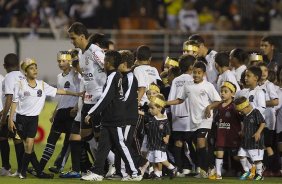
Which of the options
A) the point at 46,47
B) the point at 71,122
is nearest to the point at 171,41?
the point at 46,47

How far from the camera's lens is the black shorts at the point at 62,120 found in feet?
58.3

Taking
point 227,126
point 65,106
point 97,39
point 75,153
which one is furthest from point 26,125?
point 227,126

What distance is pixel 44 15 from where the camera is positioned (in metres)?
31.6

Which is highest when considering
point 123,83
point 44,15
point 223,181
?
point 44,15

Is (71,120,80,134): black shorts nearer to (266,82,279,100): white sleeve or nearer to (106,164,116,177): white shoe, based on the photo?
(106,164,116,177): white shoe

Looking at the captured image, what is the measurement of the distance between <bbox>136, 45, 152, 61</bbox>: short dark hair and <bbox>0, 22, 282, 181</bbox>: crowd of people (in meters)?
0.02

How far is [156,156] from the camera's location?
17172 millimetres

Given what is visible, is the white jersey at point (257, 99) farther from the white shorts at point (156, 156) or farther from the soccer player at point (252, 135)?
the white shorts at point (156, 156)

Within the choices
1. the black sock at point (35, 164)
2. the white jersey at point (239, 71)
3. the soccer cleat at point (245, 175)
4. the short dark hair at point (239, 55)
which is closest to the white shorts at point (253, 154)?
the soccer cleat at point (245, 175)

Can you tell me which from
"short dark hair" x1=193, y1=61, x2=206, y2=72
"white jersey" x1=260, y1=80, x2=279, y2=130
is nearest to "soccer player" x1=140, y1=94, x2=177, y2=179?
"short dark hair" x1=193, y1=61, x2=206, y2=72

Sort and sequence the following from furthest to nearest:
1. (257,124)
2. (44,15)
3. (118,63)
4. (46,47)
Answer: (44,15), (46,47), (257,124), (118,63)

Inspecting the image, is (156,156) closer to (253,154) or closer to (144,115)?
(144,115)

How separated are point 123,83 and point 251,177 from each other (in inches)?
107

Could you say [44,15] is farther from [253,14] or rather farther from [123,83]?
[123,83]
